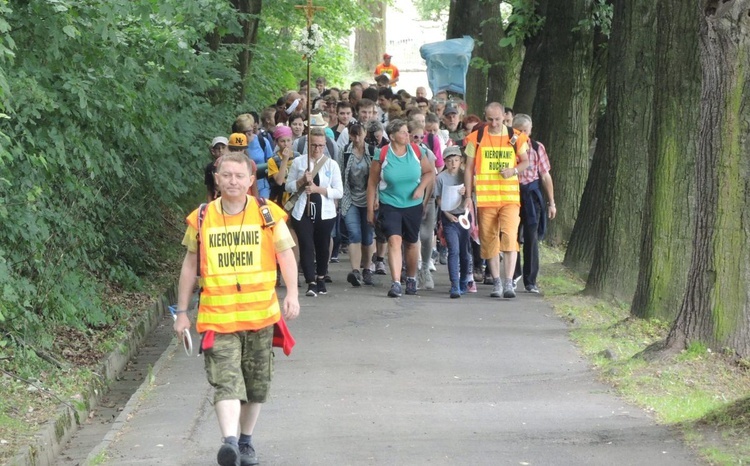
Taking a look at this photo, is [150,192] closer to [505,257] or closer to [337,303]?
[337,303]

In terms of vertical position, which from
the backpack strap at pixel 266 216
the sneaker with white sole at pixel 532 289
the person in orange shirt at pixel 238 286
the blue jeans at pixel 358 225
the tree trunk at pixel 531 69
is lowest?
the sneaker with white sole at pixel 532 289

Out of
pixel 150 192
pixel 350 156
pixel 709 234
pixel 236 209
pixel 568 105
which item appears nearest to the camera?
pixel 236 209

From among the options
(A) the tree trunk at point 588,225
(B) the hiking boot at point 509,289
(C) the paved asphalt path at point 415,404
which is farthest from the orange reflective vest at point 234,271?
(A) the tree trunk at point 588,225

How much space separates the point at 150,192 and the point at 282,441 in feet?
28.8

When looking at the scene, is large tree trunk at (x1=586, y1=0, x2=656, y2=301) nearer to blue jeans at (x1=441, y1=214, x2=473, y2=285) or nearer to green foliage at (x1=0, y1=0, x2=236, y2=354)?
blue jeans at (x1=441, y1=214, x2=473, y2=285)

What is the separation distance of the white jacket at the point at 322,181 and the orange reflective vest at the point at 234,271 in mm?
6665

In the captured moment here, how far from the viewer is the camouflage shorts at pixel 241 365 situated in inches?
281

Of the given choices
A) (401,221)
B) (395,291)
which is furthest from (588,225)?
(395,291)

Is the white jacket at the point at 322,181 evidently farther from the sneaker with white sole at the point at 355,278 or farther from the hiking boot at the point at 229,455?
the hiking boot at the point at 229,455

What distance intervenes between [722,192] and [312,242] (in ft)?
18.4

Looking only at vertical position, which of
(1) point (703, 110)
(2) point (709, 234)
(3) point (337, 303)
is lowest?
(3) point (337, 303)

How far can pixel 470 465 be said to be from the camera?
23.9ft

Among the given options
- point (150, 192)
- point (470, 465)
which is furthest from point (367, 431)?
point (150, 192)

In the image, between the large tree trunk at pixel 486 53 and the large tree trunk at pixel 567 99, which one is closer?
the large tree trunk at pixel 567 99
